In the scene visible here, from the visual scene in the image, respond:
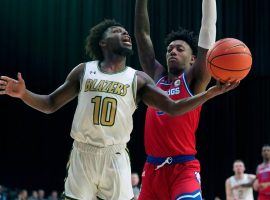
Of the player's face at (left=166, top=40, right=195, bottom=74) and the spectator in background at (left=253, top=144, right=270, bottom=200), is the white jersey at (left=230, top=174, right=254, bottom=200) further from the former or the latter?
the player's face at (left=166, top=40, right=195, bottom=74)

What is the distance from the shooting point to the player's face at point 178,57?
4.91 m

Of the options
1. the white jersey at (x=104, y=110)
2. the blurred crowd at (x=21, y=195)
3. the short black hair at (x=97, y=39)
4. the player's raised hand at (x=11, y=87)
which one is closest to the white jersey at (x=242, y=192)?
the blurred crowd at (x=21, y=195)

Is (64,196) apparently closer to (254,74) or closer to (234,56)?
(234,56)

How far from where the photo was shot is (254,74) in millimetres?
13781

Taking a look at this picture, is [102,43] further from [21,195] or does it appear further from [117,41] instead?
[21,195]

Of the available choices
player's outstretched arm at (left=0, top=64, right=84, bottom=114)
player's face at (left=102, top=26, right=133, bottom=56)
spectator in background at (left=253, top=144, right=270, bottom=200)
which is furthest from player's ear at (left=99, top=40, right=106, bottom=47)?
spectator in background at (left=253, top=144, right=270, bottom=200)

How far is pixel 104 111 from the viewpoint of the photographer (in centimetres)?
407

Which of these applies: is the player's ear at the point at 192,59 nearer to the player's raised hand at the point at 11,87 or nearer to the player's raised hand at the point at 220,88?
the player's raised hand at the point at 220,88

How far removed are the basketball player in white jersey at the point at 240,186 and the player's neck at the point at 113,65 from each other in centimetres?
583

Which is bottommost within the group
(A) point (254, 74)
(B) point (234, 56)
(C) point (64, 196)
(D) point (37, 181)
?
(D) point (37, 181)

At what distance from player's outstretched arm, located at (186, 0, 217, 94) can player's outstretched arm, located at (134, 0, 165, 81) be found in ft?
1.63

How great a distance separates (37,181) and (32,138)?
46.4 inches

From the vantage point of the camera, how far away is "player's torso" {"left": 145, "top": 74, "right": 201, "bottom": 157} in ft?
15.0

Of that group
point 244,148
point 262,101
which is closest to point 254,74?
point 262,101
